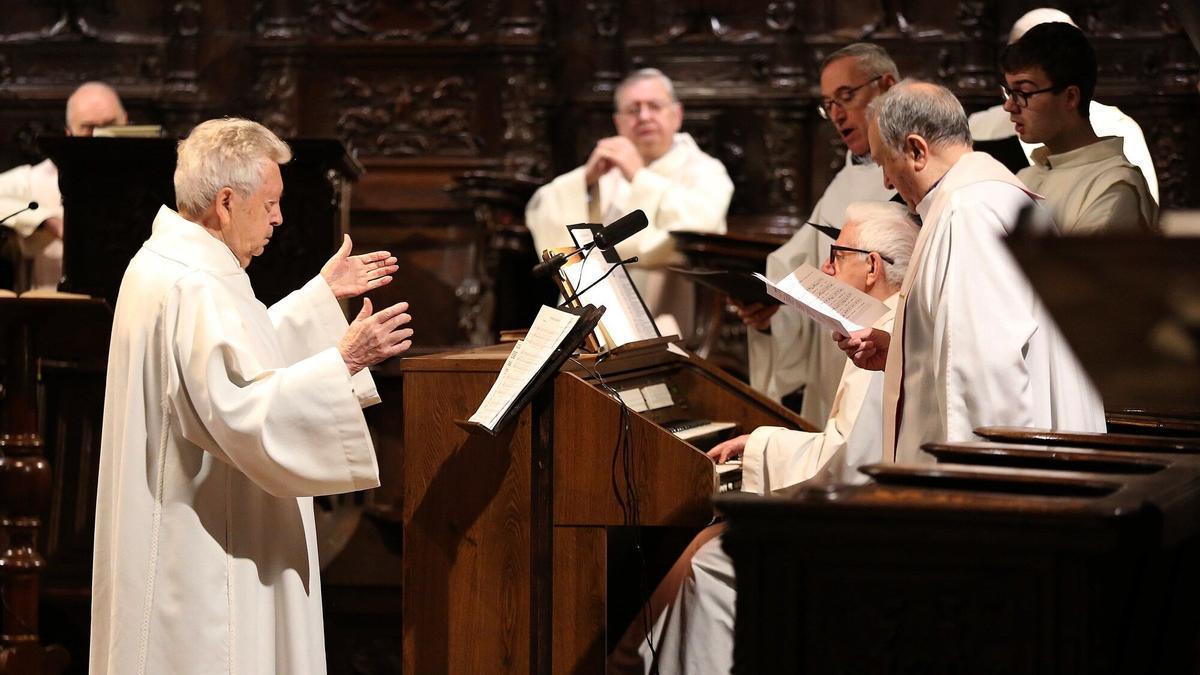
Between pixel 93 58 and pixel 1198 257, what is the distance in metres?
7.43

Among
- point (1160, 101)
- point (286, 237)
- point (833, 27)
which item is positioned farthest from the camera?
point (833, 27)

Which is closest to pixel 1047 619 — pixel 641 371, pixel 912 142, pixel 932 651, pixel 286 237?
pixel 932 651

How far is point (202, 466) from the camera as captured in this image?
344cm

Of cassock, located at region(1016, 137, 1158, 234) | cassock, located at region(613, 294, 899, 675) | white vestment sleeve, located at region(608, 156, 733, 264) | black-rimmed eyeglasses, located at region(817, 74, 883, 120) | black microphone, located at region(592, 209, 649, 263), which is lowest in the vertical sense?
cassock, located at region(613, 294, 899, 675)

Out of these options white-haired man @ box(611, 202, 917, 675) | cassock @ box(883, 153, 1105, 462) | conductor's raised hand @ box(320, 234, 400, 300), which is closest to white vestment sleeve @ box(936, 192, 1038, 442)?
cassock @ box(883, 153, 1105, 462)

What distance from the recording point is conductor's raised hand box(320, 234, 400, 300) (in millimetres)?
3898

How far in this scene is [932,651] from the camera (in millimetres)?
2389

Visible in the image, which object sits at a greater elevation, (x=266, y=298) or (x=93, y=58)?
(x=93, y=58)

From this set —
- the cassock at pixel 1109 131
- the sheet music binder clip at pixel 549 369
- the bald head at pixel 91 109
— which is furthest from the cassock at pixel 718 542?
the bald head at pixel 91 109

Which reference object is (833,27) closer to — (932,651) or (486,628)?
(486,628)

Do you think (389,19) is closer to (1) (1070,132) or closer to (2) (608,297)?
(2) (608,297)

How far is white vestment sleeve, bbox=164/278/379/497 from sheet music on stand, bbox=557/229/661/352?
0.79 m

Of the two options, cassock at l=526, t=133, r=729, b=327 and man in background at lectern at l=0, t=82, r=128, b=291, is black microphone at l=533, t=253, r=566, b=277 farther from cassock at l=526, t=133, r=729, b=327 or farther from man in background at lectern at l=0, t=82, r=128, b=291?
man in background at lectern at l=0, t=82, r=128, b=291

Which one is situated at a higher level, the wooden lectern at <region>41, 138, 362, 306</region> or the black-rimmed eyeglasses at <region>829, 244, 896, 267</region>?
the wooden lectern at <region>41, 138, 362, 306</region>
